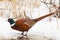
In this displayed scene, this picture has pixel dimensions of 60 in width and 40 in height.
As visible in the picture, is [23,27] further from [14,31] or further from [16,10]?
[16,10]

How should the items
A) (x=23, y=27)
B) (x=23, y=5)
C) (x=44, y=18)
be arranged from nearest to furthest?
(x=23, y=27) < (x=44, y=18) < (x=23, y=5)

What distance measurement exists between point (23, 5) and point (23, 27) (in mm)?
267

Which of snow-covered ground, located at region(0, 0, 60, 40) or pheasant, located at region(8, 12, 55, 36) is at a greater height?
pheasant, located at region(8, 12, 55, 36)

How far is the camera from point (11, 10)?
4.02 feet

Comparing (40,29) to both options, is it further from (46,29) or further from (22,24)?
(22,24)

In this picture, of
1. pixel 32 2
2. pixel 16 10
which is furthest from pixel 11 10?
pixel 32 2

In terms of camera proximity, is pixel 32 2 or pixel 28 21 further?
pixel 32 2

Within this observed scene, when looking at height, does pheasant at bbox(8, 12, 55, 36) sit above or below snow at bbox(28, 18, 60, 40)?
above

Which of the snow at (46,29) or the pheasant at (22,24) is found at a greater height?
the pheasant at (22,24)

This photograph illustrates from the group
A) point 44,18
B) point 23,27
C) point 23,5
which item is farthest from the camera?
point 23,5

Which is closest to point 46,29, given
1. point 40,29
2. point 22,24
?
point 40,29

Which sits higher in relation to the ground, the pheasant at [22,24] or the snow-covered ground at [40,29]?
the pheasant at [22,24]

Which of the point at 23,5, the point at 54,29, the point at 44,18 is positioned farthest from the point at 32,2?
the point at 54,29

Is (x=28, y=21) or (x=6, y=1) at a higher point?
(x=6, y=1)
